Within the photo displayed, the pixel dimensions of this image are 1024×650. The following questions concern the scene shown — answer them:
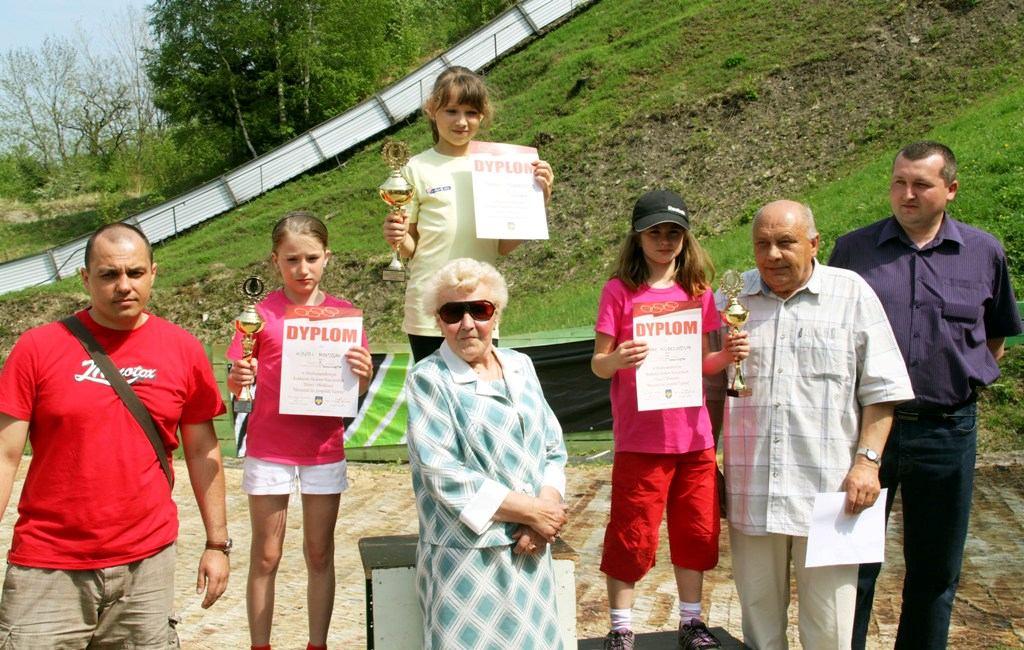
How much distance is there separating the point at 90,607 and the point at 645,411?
2.30m

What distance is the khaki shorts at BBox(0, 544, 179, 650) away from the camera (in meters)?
3.43

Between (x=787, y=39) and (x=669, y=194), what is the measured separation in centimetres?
2247

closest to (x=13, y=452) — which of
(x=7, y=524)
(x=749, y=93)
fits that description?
(x=7, y=524)

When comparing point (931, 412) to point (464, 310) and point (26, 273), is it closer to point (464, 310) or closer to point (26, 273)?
point (464, 310)

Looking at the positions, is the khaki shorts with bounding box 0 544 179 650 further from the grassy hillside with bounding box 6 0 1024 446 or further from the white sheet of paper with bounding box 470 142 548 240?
the grassy hillside with bounding box 6 0 1024 446

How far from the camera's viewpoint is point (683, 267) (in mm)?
4504

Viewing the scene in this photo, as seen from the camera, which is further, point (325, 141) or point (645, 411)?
point (325, 141)

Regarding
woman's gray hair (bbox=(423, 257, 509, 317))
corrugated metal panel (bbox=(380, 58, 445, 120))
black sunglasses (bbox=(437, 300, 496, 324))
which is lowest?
black sunglasses (bbox=(437, 300, 496, 324))

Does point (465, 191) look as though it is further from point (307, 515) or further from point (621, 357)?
point (307, 515)

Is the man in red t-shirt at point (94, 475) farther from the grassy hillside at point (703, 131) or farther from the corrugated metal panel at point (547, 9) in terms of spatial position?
the corrugated metal panel at point (547, 9)

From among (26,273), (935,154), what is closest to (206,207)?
(26,273)

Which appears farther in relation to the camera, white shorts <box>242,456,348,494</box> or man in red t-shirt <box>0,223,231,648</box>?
white shorts <box>242,456,348,494</box>

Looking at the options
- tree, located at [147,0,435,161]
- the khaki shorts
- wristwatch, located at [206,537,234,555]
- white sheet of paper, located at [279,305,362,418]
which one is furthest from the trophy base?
tree, located at [147,0,435,161]

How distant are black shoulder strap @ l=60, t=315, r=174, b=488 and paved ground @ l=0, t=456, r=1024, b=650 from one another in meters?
2.41
